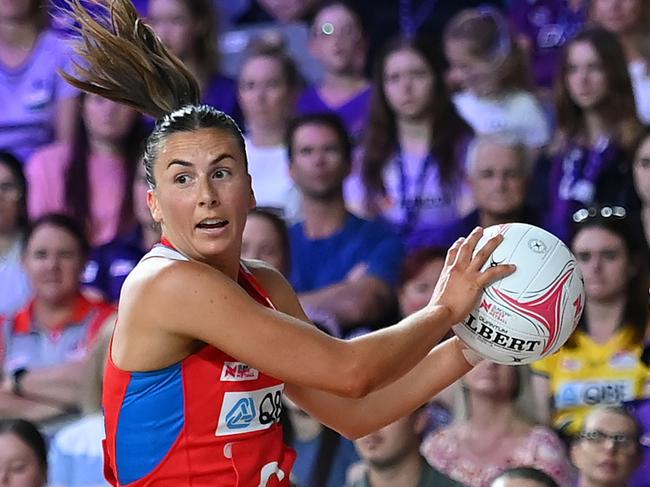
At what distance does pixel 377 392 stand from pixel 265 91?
342 cm

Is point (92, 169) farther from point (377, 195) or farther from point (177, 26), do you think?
point (377, 195)

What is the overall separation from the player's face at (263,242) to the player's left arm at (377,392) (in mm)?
2521

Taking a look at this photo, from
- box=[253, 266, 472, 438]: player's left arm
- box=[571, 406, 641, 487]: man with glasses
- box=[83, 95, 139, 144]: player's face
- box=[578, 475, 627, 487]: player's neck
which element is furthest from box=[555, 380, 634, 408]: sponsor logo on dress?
box=[83, 95, 139, 144]: player's face

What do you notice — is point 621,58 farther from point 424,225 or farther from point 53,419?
point 53,419

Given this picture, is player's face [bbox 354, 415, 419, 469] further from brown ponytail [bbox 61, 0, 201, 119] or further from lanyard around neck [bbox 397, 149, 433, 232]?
brown ponytail [bbox 61, 0, 201, 119]

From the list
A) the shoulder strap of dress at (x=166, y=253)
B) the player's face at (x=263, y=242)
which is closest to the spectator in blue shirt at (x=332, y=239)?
the player's face at (x=263, y=242)

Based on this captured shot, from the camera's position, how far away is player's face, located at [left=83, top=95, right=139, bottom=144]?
6.97 meters

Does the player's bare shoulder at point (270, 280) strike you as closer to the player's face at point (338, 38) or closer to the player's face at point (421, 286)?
the player's face at point (421, 286)

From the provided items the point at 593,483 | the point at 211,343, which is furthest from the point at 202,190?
the point at 593,483

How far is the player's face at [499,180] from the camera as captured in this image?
6273 mm

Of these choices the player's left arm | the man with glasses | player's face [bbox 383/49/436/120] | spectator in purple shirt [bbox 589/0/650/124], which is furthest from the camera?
player's face [bbox 383/49/436/120]

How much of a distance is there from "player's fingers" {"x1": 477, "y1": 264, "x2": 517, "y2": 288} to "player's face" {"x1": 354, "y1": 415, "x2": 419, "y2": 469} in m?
2.18

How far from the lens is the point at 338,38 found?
22.7 ft

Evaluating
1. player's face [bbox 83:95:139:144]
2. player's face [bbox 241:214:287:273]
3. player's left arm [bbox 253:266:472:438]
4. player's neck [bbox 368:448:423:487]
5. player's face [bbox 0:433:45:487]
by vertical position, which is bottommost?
player's face [bbox 0:433:45:487]
